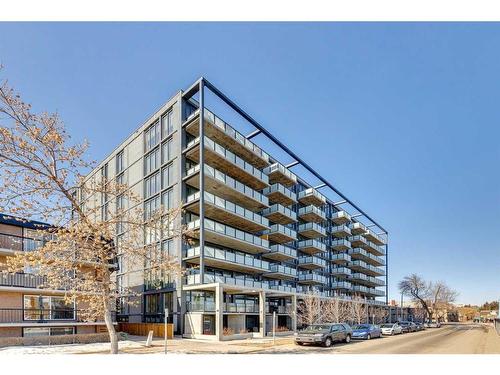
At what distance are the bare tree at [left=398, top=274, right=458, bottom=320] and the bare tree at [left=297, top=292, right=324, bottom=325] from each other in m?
58.9

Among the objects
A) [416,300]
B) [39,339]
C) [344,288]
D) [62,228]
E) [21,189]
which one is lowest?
[416,300]

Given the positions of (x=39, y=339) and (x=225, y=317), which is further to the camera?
(x=225, y=317)

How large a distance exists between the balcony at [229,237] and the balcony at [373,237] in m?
38.3

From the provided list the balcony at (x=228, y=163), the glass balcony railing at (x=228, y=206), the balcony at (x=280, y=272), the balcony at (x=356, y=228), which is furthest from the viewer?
the balcony at (x=356, y=228)

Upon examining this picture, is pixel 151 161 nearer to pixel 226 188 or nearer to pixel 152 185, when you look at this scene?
pixel 152 185

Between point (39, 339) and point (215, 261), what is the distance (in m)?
13.5

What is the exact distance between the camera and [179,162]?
1332 inches

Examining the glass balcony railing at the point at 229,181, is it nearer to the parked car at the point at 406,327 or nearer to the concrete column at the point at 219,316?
the concrete column at the point at 219,316

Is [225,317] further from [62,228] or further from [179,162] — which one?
[62,228]

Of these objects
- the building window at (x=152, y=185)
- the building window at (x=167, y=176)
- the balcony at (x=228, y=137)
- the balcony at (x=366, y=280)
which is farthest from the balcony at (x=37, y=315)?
the balcony at (x=366, y=280)

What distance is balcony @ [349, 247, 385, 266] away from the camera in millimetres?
68125

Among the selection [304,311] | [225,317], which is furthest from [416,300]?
[225,317]

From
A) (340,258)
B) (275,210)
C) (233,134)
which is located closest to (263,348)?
(233,134)

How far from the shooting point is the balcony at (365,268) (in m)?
67.7
